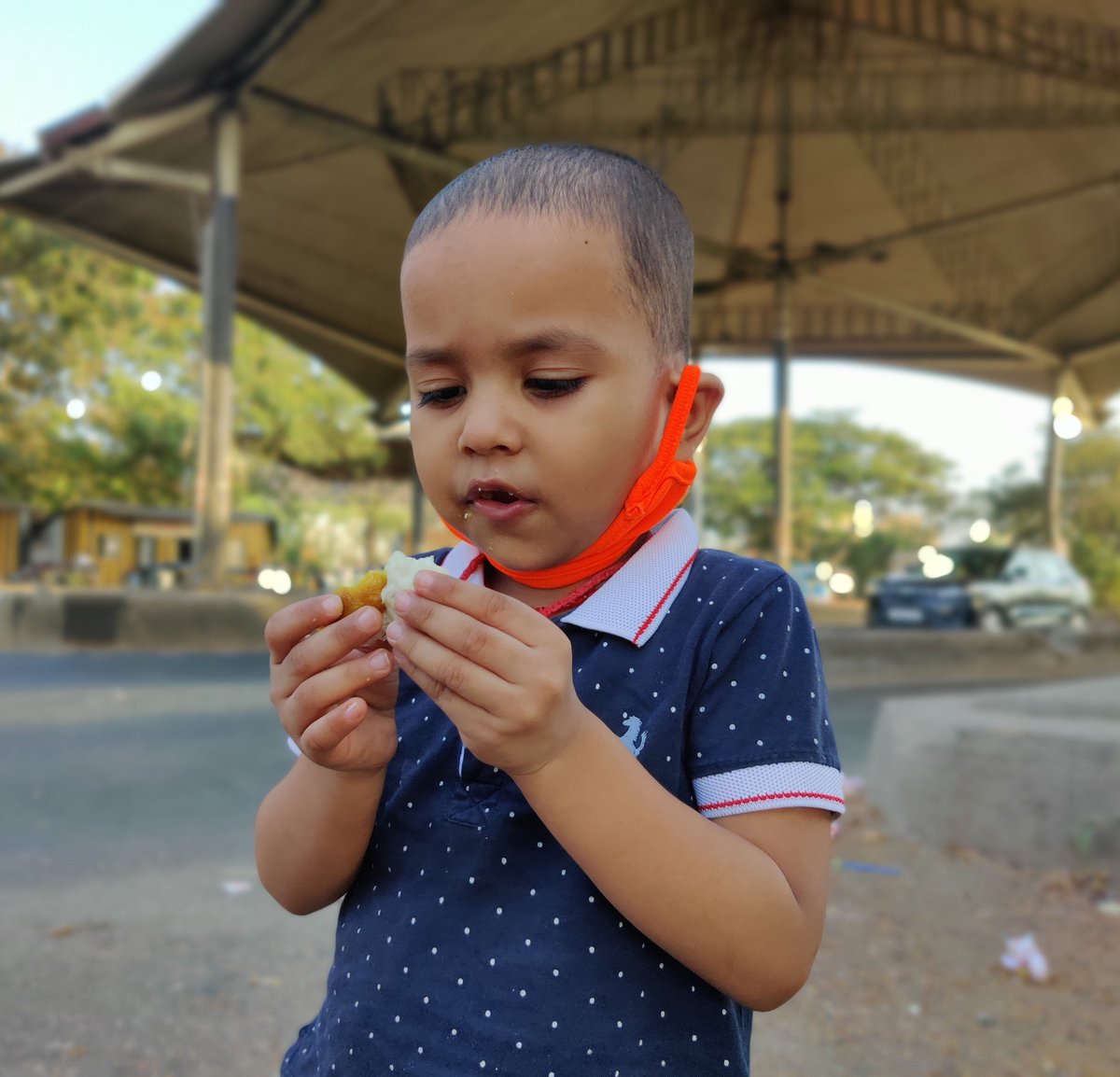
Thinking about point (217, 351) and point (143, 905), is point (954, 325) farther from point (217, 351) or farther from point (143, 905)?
point (143, 905)

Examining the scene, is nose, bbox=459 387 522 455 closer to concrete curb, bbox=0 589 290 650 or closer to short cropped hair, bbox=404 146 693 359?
short cropped hair, bbox=404 146 693 359

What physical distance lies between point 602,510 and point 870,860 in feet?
9.83

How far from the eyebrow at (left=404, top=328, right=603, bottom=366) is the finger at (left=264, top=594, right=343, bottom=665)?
258 mm

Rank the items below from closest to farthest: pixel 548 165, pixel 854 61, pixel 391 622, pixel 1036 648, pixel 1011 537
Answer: pixel 391 622 → pixel 548 165 → pixel 1036 648 → pixel 854 61 → pixel 1011 537

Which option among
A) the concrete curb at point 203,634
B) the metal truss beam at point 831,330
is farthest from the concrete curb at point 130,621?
the metal truss beam at point 831,330

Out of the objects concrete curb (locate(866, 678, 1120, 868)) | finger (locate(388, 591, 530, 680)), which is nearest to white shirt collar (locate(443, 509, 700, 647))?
finger (locate(388, 591, 530, 680))

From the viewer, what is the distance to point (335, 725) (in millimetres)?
1034

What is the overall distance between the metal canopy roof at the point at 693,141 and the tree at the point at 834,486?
21101mm

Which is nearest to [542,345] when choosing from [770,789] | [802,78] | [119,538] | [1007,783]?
[770,789]

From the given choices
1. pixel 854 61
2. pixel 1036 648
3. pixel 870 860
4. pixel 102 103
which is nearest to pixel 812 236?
pixel 854 61

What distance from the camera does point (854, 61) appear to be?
12.3 metres

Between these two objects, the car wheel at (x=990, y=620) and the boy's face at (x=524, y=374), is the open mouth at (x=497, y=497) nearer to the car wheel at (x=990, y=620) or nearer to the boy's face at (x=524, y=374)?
the boy's face at (x=524, y=374)

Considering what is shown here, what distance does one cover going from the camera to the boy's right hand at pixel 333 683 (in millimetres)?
1029

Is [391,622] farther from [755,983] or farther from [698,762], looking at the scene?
[755,983]
